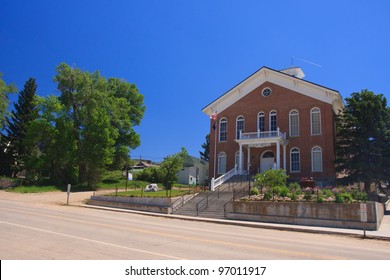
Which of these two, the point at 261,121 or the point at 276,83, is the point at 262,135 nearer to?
the point at 261,121

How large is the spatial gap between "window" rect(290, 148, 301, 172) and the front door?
1977 mm

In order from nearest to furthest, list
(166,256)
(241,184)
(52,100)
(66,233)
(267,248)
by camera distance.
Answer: (166,256)
(267,248)
(66,233)
(241,184)
(52,100)

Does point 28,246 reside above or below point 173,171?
below

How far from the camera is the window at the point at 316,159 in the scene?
3338cm

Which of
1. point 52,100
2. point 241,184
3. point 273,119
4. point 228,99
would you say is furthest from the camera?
point 52,100

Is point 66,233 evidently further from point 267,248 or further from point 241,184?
point 241,184

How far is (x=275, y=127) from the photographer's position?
36.5 m

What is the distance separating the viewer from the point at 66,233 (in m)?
11.3

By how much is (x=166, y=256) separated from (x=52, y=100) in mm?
40821

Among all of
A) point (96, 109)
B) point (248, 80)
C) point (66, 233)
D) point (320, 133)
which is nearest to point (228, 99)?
point (248, 80)

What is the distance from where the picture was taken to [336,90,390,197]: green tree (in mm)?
25641

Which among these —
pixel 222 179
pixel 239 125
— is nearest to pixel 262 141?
pixel 239 125

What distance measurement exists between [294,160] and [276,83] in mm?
8654

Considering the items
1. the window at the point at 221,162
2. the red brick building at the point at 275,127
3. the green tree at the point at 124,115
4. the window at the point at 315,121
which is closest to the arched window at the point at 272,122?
the red brick building at the point at 275,127
